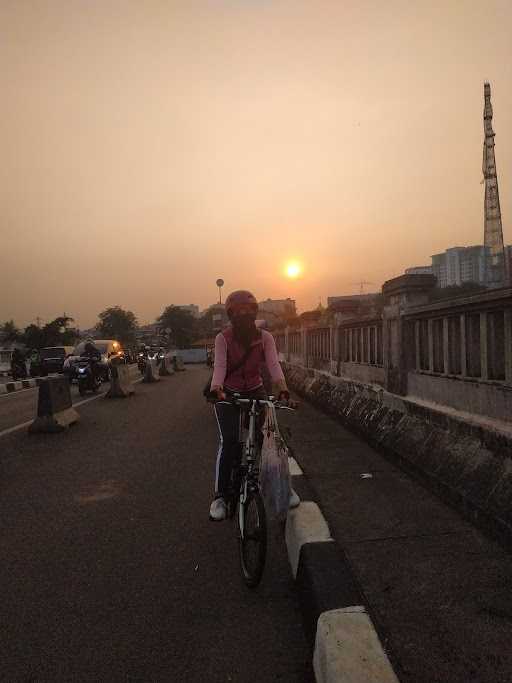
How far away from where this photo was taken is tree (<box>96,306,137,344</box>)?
475ft

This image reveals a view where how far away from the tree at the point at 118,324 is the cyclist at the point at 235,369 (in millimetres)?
141226

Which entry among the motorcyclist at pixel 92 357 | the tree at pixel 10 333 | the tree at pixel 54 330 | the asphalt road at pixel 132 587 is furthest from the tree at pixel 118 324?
the asphalt road at pixel 132 587

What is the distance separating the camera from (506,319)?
14.0ft

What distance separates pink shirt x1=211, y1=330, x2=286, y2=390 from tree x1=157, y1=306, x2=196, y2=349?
114 metres

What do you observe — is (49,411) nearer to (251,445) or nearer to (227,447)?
(227,447)

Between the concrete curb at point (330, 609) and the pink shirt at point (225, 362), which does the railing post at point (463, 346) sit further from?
the concrete curb at point (330, 609)

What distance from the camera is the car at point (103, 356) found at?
2028 centimetres

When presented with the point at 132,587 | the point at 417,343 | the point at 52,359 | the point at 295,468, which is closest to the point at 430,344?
the point at 417,343

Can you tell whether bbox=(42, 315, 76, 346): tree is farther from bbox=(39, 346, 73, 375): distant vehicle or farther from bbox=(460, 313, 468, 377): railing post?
bbox=(460, 313, 468, 377): railing post

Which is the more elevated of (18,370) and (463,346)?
(463,346)

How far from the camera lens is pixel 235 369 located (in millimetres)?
4285

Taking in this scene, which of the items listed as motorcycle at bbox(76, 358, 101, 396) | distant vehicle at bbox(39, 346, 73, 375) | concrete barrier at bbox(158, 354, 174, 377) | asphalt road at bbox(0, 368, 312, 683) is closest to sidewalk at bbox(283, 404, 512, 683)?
asphalt road at bbox(0, 368, 312, 683)

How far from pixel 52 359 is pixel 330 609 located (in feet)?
99.3

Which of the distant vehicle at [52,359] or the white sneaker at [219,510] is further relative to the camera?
the distant vehicle at [52,359]
